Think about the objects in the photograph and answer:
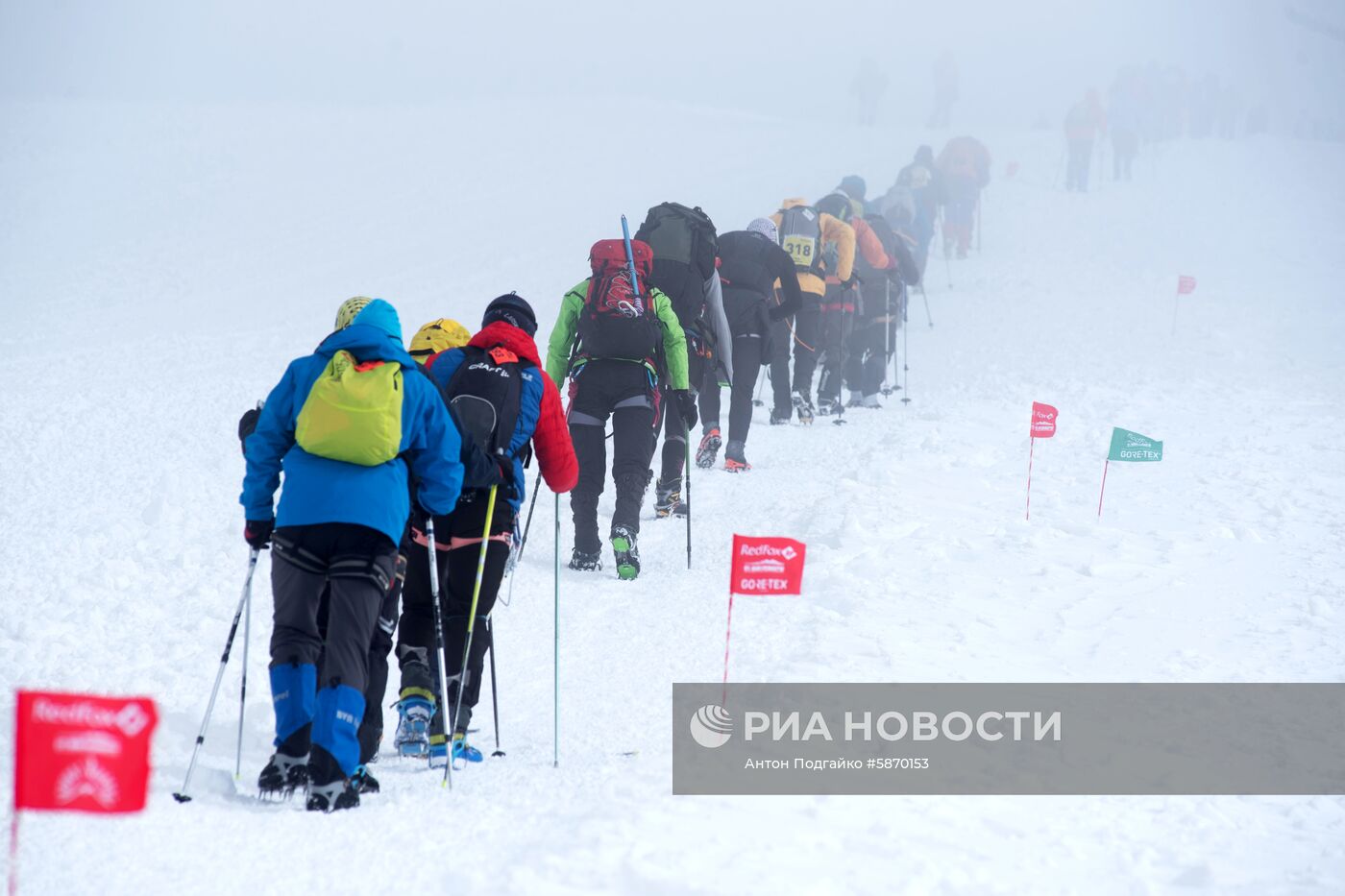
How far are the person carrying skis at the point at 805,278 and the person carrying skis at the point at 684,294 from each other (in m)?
2.80

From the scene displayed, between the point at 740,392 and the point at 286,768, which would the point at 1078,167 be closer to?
the point at 740,392

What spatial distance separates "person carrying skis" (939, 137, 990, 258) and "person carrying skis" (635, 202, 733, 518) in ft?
54.8

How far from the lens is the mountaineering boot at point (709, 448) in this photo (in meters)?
10.7

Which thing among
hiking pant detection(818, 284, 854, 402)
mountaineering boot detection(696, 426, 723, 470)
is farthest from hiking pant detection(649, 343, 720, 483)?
hiking pant detection(818, 284, 854, 402)

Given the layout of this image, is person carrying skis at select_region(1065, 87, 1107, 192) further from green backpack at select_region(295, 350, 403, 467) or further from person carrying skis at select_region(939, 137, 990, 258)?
green backpack at select_region(295, 350, 403, 467)

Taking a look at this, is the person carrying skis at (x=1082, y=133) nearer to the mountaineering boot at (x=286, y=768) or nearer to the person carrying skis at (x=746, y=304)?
the person carrying skis at (x=746, y=304)

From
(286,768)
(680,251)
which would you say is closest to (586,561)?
(680,251)

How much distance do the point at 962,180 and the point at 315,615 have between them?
22810 millimetres

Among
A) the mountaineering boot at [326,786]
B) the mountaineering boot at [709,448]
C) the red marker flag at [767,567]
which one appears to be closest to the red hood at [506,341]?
the red marker flag at [767,567]

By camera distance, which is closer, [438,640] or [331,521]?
[331,521]

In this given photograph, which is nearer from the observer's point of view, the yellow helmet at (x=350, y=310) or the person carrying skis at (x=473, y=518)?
the yellow helmet at (x=350, y=310)

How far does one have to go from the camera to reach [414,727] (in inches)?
183

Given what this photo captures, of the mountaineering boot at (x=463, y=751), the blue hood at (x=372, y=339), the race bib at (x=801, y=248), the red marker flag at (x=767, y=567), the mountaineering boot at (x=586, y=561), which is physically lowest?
the mountaineering boot at (x=463, y=751)

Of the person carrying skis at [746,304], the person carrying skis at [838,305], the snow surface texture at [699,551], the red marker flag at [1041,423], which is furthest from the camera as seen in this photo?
the person carrying skis at [838,305]
